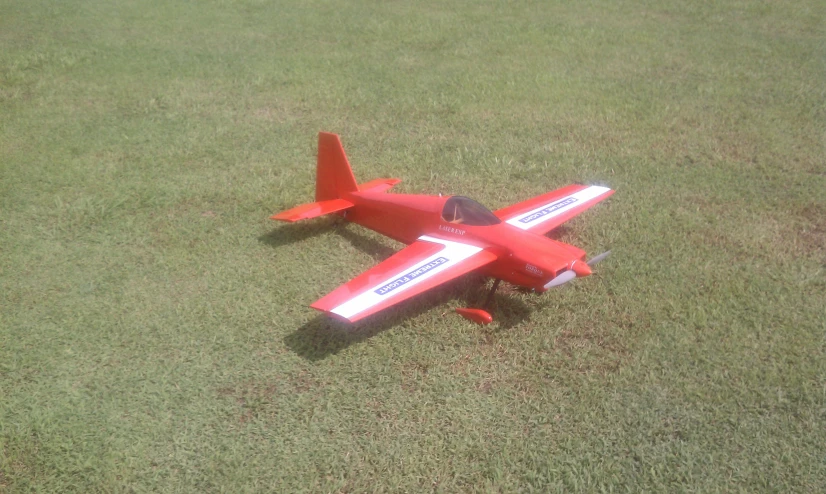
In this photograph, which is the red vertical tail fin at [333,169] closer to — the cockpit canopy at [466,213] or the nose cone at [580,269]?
the cockpit canopy at [466,213]

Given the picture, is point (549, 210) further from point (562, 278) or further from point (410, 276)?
point (410, 276)

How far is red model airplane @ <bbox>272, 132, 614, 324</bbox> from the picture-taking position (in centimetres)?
557

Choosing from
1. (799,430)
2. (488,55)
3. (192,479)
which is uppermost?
(488,55)

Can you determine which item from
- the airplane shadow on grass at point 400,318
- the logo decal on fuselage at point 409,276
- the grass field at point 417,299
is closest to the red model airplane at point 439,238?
the logo decal on fuselage at point 409,276

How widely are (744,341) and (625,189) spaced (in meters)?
3.01

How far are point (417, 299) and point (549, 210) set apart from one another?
1825mm

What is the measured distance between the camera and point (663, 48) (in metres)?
13.1

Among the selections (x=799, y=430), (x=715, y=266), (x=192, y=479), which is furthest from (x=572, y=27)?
(x=192, y=479)

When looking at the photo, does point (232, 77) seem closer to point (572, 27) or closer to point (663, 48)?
point (572, 27)

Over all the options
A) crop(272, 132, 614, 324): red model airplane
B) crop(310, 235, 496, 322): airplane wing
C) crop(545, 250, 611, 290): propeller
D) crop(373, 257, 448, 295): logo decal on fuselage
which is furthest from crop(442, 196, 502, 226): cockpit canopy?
crop(545, 250, 611, 290): propeller

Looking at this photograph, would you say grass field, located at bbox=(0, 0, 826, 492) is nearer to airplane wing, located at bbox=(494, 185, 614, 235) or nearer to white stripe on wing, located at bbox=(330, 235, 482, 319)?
airplane wing, located at bbox=(494, 185, 614, 235)

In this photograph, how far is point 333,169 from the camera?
7.40m

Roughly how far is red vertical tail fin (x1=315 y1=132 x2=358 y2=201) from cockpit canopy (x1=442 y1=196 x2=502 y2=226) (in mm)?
1467

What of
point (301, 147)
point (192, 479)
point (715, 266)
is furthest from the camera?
point (301, 147)
